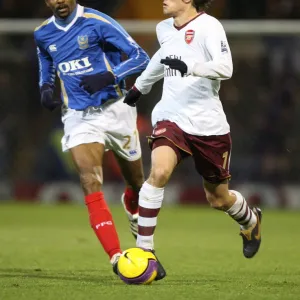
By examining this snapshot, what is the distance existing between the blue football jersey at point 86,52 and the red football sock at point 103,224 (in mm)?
809

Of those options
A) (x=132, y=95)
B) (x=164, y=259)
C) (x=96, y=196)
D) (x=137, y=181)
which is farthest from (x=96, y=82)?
(x=164, y=259)

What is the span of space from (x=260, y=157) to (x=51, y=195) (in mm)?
3366

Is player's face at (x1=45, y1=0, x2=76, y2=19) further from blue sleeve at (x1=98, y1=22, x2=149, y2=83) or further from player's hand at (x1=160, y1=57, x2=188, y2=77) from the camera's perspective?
player's hand at (x1=160, y1=57, x2=188, y2=77)

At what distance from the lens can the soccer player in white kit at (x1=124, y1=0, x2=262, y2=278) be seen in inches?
251

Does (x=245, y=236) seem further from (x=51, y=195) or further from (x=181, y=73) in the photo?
(x=51, y=195)

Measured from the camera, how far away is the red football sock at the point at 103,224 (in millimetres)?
6703

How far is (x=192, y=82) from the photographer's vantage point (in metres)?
6.71

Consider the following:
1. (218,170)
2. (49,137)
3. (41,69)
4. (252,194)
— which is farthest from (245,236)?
(49,137)

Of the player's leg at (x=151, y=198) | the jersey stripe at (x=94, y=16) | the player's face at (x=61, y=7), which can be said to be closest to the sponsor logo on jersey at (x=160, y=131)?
the player's leg at (x=151, y=198)

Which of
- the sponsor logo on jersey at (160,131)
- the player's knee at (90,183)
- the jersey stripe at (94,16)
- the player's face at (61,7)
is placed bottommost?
the player's knee at (90,183)

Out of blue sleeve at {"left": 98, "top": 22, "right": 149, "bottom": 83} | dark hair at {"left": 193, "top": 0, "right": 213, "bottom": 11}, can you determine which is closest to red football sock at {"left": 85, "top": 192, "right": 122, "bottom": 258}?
blue sleeve at {"left": 98, "top": 22, "right": 149, "bottom": 83}

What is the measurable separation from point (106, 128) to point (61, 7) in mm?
962

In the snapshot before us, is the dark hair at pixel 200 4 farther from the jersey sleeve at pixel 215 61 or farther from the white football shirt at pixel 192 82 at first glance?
the jersey sleeve at pixel 215 61

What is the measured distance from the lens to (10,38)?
1574 cm
